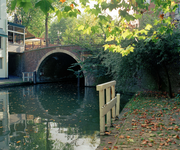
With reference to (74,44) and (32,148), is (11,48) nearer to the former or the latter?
(74,44)

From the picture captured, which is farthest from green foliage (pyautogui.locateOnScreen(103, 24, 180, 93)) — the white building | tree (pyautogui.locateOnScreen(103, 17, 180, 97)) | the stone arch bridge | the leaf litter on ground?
the white building

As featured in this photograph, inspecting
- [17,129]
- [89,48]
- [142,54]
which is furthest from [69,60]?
[17,129]

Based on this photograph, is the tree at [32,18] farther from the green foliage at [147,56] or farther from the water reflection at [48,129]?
the water reflection at [48,129]

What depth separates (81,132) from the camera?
16.3ft

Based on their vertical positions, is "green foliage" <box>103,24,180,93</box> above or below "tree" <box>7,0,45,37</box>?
below

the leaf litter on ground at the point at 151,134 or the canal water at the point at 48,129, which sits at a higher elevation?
the leaf litter on ground at the point at 151,134

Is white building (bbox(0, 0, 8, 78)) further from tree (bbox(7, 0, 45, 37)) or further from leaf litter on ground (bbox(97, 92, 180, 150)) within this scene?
leaf litter on ground (bbox(97, 92, 180, 150))

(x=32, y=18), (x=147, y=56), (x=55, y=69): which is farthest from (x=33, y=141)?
(x=32, y=18)

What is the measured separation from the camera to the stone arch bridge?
60.8 feet

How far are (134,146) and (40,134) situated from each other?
2.64m

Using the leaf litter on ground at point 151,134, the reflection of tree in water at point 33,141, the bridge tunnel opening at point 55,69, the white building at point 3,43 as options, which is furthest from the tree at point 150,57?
the white building at point 3,43

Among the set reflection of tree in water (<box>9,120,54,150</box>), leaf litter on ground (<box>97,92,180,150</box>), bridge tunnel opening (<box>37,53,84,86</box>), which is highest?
bridge tunnel opening (<box>37,53,84,86</box>)

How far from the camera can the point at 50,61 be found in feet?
74.7

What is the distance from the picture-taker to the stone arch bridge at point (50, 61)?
18.5m
